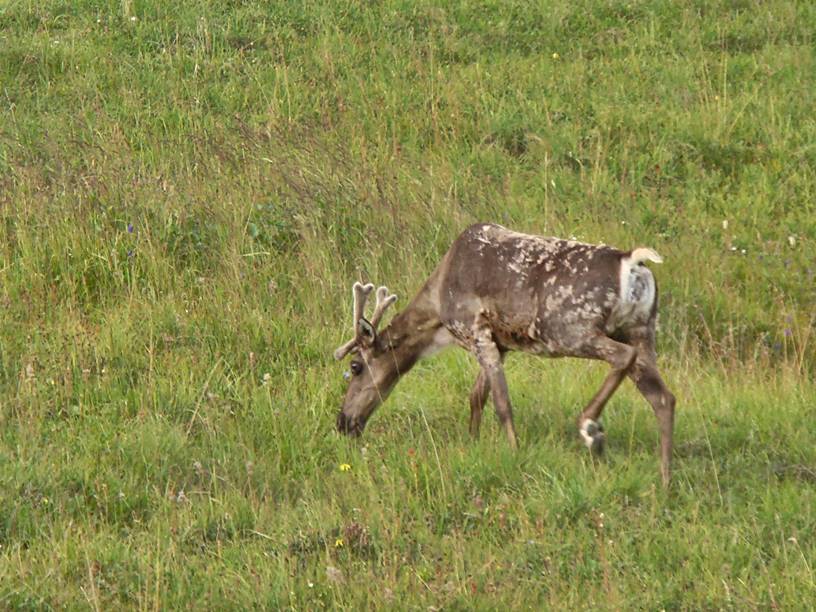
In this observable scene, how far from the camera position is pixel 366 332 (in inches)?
316

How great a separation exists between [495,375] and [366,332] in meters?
0.92

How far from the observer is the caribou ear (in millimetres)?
7996

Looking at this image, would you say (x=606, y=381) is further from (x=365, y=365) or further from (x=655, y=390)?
(x=365, y=365)

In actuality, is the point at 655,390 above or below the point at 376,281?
above

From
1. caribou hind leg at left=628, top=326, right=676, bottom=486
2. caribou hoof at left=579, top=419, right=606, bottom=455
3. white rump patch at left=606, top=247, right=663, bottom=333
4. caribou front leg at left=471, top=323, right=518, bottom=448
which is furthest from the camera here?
caribou front leg at left=471, top=323, right=518, bottom=448

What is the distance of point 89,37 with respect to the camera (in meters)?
13.4

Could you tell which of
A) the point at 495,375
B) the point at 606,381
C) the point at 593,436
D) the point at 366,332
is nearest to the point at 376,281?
the point at 366,332

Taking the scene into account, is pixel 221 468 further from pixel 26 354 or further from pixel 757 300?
pixel 757 300

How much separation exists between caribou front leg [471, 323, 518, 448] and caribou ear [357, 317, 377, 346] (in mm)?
654

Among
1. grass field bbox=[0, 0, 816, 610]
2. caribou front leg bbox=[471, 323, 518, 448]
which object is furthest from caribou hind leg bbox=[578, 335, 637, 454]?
caribou front leg bbox=[471, 323, 518, 448]

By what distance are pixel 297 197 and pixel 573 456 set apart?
394 cm

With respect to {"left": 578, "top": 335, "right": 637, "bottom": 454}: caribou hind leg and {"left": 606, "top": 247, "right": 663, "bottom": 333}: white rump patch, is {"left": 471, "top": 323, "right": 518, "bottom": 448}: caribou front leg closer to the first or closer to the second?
{"left": 578, "top": 335, "right": 637, "bottom": 454}: caribou hind leg

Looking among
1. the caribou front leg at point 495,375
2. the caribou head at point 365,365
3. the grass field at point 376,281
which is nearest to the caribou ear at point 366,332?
the caribou head at point 365,365

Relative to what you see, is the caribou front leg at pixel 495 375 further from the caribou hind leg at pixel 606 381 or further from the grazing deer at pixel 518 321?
the caribou hind leg at pixel 606 381
